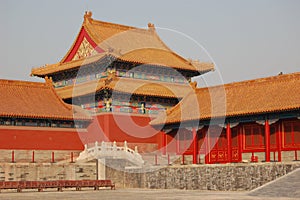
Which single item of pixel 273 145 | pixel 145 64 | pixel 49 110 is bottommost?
pixel 273 145

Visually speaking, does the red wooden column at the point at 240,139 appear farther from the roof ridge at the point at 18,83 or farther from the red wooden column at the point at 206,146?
the roof ridge at the point at 18,83

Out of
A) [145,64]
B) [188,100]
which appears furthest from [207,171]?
[145,64]

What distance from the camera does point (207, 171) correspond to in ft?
104

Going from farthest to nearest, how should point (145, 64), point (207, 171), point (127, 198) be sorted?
point (145, 64), point (207, 171), point (127, 198)

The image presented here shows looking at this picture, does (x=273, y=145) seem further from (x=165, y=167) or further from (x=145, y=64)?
(x=145, y=64)

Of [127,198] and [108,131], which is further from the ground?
[108,131]

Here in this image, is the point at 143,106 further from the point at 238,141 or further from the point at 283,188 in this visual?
the point at 283,188

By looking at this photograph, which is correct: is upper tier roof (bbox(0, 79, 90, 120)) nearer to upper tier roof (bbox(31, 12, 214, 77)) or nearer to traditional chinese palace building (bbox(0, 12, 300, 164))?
traditional chinese palace building (bbox(0, 12, 300, 164))

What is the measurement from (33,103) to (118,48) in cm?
780

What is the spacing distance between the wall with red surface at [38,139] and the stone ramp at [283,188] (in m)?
18.0

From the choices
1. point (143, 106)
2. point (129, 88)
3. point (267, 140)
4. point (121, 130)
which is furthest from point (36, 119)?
point (267, 140)

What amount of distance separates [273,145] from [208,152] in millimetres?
4795

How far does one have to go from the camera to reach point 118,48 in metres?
44.6

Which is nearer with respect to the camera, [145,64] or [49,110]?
[49,110]
